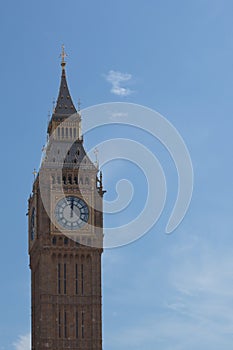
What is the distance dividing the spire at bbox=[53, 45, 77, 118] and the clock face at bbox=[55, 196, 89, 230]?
12.3 m

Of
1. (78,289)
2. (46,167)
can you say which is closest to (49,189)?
(46,167)

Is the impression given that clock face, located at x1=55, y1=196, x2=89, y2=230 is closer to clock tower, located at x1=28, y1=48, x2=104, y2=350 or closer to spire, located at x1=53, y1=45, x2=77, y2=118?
clock tower, located at x1=28, y1=48, x2=104, y2=350

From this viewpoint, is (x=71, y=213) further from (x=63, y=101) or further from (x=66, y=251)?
(x=63, y=101)

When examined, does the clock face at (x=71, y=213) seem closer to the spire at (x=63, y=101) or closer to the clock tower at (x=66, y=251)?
the clock tower at (x=66, y=251)

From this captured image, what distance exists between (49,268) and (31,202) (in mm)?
11383

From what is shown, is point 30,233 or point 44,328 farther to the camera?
point 30,233

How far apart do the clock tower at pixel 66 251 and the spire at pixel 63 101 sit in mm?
4488

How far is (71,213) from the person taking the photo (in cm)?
12862

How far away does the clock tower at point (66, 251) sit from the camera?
125438mm

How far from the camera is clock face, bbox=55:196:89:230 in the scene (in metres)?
128

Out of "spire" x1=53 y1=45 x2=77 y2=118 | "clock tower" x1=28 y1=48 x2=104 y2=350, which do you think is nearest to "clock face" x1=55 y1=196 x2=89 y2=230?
"clock tower" x1=28 y1=48 x2=104 y2=350

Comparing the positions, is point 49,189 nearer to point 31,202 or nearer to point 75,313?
point 31,202

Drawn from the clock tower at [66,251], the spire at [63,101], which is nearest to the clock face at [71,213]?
the clock tower at [66,251]

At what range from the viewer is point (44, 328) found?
12438cm
